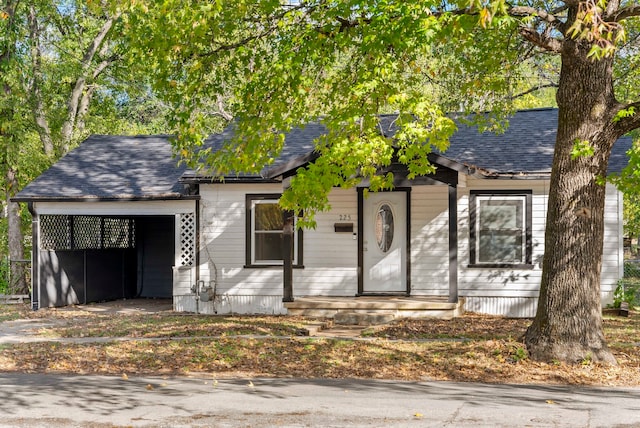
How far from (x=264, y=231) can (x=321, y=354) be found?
6.51 meters

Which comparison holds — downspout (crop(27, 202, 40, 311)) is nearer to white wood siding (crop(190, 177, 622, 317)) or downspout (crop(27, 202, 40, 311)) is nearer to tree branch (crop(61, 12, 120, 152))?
white wood siding (crop(190, 177, 622, 317))

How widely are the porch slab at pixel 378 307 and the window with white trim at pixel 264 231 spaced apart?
1.63 meters

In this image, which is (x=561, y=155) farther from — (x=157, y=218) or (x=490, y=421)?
(x=157, y=218)

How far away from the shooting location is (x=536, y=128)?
19703mm

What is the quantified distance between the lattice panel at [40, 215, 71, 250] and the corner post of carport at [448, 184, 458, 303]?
376 inches

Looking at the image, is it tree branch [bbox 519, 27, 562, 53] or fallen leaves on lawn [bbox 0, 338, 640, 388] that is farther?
tree branch [bbox 519, 27, 562, 53]

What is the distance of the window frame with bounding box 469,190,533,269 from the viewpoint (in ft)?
58.3

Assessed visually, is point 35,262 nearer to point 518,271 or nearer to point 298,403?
point 518,271

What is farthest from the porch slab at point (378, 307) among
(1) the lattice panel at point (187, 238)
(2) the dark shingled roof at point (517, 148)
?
(2) the dark shingled roof at point (517, 148)

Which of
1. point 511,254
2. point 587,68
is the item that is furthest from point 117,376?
point 511,254

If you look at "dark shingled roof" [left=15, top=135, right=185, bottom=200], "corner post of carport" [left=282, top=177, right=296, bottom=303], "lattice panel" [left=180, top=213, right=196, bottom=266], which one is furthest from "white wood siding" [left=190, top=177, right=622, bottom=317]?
"dark shingled roof" [left=15, top=135, right=185, bottom=200]

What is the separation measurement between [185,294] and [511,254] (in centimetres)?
719

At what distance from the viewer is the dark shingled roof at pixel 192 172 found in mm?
18000

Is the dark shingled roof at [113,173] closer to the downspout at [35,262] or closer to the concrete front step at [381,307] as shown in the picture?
the downspout at [35,262]
